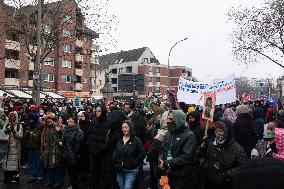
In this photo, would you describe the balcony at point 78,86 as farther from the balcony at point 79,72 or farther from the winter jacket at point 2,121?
the winter jacket at point 2,121

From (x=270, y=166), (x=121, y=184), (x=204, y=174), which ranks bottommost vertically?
(x=121, y=184)

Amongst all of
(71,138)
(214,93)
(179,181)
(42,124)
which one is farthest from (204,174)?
(42,124)

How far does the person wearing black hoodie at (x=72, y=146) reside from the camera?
385 inches

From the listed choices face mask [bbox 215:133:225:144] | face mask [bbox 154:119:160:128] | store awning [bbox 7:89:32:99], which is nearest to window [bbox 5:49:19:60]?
store awning [bbox 7:89:32:99]

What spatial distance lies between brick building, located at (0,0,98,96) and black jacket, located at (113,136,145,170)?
20559 millimetres

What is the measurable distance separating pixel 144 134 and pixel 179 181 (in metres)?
4.74

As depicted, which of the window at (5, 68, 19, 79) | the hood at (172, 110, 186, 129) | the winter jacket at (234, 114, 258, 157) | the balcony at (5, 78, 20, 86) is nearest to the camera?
the hood at (172, 110, 186, 129)

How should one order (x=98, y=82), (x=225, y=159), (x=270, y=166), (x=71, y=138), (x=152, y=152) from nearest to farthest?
(x=270, y=166) < (x=225, y=159) < (x=152, y=152) < (x=71, y=138) < (x=98, y=82)

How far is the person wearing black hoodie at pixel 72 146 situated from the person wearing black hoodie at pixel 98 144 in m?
0.76

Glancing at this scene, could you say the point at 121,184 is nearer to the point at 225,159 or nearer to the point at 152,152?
the point at 152,152

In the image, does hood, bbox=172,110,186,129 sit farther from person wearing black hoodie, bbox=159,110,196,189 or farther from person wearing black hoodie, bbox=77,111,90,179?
person wearing black hoodie, bbox=77,111,90,179

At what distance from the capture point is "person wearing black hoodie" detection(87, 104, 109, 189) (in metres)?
8.85

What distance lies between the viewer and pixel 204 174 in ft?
20.9

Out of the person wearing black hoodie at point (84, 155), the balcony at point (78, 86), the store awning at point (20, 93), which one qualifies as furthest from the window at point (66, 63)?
the person wearing black hoodie at point (84, 155)
